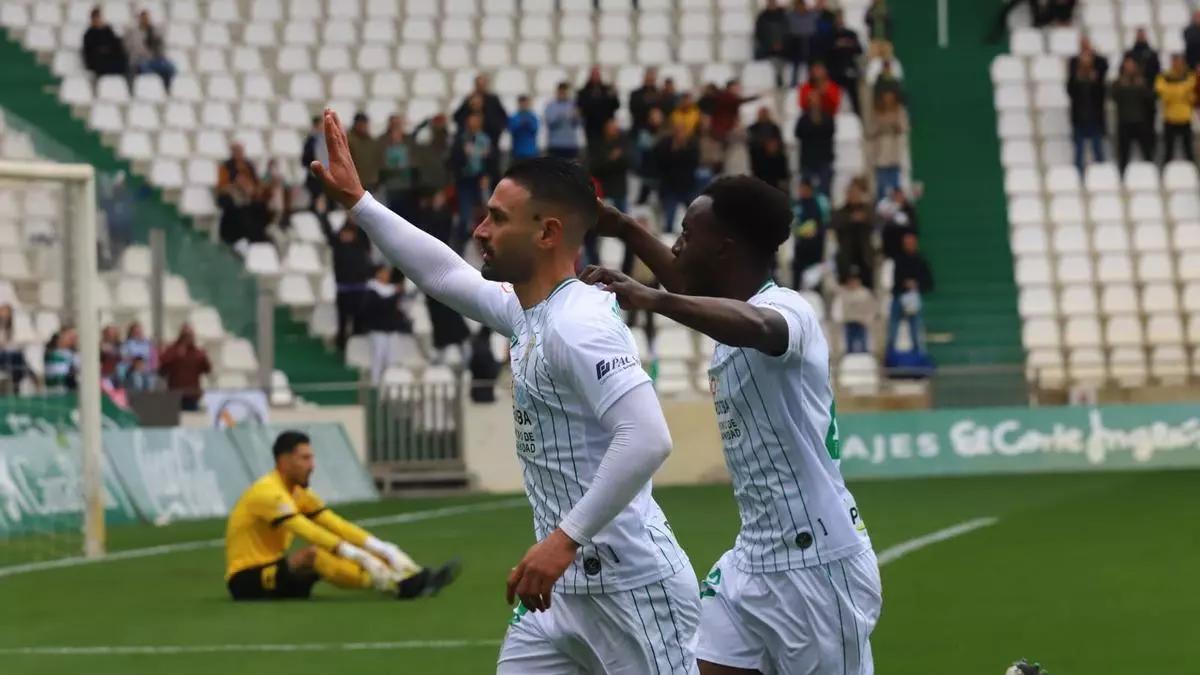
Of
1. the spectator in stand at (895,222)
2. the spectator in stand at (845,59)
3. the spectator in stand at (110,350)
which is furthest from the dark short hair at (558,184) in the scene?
the spectator in stand at (845,59)

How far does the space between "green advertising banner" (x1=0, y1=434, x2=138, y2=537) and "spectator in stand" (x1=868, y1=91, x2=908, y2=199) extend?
13983mm

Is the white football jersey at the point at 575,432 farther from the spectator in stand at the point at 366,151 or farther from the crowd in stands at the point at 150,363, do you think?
the spectator in stand at the point at 366,151

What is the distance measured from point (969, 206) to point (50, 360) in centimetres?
1555

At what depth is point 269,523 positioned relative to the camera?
13664mm

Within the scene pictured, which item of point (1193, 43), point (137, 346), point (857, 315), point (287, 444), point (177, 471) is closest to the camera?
point (287, 444)

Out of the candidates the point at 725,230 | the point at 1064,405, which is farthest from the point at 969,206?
the point at 725,230

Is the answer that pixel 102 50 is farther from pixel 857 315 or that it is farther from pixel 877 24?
pixel 857 315

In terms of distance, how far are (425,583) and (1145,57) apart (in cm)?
1884

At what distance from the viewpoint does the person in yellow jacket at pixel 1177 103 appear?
2919 centimetres

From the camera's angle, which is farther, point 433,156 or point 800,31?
point 800,31

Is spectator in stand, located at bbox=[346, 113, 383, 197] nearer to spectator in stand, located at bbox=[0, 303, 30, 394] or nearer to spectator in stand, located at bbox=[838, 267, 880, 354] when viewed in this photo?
spectator in stand, located at bbox=[838, 267, 880, 354]

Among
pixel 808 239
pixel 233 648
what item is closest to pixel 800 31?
pixel 808 239

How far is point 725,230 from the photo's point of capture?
235 inches

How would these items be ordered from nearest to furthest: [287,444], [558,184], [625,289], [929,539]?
[625,289] → [558,184] → [287,444] → [929,539]
